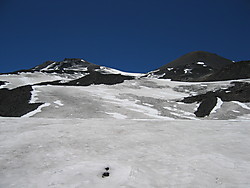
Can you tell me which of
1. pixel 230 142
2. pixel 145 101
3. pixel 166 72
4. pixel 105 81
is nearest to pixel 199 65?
pixel 166 72

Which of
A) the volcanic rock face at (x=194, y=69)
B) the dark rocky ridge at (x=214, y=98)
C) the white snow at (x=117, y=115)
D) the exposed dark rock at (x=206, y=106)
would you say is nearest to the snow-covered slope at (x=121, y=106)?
the white snow at (x=117, y=115)

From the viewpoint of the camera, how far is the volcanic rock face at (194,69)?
3583 inches

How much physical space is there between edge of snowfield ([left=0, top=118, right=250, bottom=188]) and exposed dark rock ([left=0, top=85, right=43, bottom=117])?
46.4 feet

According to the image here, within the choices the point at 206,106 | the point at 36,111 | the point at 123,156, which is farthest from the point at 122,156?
the point at 206,106

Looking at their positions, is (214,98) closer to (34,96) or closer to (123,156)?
Answer: (34,96)

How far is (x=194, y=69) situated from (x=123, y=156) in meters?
105

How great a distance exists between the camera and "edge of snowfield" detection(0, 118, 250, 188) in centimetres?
528

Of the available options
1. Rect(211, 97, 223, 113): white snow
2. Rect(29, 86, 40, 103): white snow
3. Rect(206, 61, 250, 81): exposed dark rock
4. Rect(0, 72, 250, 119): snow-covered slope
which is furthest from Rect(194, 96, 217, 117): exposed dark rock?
Rect(206, 61, 250, 81): exposed dark rock

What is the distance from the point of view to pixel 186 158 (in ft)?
22.0

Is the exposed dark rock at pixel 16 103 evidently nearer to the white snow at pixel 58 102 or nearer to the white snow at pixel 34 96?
the white snow at pixel 34 96

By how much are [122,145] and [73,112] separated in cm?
1626

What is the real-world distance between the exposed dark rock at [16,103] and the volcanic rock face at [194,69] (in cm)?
6038

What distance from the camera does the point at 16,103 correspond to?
1063 inches

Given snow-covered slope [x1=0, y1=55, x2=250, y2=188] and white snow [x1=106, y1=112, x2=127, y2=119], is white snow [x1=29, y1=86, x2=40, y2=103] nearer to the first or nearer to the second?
white snow [x1=106, y1=112, x2=127, y2=119]
